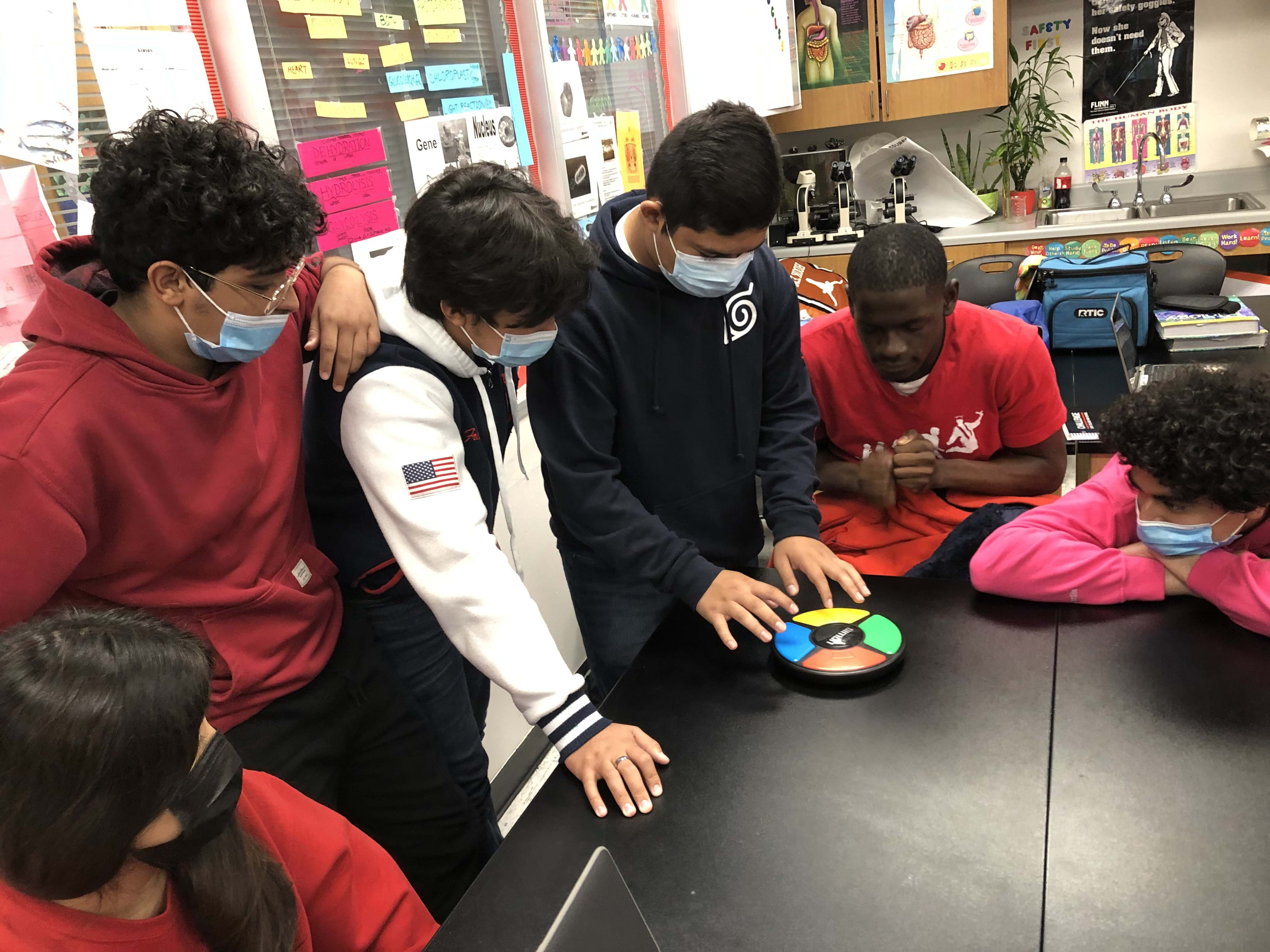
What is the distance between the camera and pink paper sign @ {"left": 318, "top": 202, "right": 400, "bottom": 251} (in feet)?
5.84

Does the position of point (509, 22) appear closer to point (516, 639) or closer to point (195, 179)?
point (195, 179)

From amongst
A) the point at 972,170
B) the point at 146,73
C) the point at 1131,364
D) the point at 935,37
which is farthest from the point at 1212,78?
the point at 146,73

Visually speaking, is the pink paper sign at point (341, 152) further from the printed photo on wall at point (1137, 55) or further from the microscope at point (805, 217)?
the printed photo on wall at point (1137, 55)

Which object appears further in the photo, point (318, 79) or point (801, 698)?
point (318, 79)

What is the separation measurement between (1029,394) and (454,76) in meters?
1.49

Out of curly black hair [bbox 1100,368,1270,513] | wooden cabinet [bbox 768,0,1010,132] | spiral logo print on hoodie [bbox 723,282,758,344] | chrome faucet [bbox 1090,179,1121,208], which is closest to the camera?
curly black hair [bbox 1100,368,1270,513]

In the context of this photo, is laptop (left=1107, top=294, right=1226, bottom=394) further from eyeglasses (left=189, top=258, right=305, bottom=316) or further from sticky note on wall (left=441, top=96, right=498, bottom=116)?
Result: eyeglasses (left=189, top=258, right=305, bottom=316)

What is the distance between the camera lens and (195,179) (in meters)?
0.93

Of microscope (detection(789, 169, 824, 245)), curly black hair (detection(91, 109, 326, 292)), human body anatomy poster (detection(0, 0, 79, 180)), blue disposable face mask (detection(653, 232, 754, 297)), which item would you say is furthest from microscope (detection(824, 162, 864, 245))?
curly black hair (detection(91, 109, 326, 292))

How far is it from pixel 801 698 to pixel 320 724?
62 centimetres

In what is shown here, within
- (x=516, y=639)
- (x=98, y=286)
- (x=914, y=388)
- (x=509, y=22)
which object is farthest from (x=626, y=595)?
(x=509, y=22)

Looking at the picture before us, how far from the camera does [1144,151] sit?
420 cm

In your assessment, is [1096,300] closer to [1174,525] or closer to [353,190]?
[1174,525]

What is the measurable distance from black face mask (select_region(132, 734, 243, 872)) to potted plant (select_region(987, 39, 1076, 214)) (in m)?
4.33
